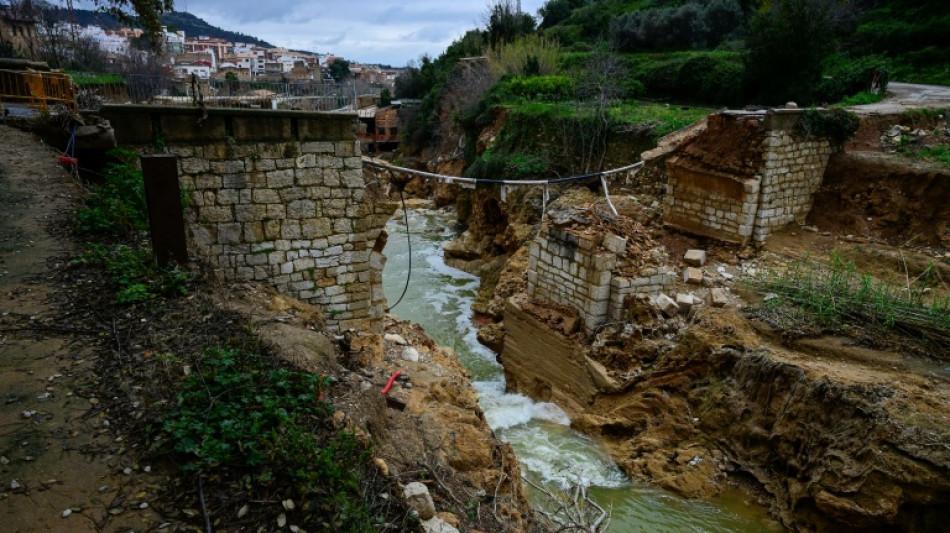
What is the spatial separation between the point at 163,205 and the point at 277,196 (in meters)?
1.30

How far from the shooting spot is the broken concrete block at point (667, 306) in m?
9.64

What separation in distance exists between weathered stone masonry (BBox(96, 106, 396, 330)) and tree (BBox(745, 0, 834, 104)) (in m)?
16.1

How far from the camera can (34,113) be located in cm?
1255

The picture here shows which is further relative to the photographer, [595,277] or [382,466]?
[595,277]

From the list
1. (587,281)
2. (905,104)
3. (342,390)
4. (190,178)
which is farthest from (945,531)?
(905,104)

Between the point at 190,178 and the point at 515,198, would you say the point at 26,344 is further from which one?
the point at 515,198

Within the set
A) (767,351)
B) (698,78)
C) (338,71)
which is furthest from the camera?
(338,71)

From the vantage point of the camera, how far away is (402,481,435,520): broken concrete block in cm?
360

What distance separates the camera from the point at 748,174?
36.8 feet

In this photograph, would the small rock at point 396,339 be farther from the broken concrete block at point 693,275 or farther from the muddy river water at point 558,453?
the broken concrete block at point 693,275

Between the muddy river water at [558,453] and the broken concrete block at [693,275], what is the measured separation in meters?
3.46

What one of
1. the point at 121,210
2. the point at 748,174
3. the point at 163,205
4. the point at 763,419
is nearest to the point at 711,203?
the point at 748,174

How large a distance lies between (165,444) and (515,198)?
16.1 meters

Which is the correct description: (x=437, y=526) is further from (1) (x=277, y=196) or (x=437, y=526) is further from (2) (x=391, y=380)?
(1) (x=277, y=196)
